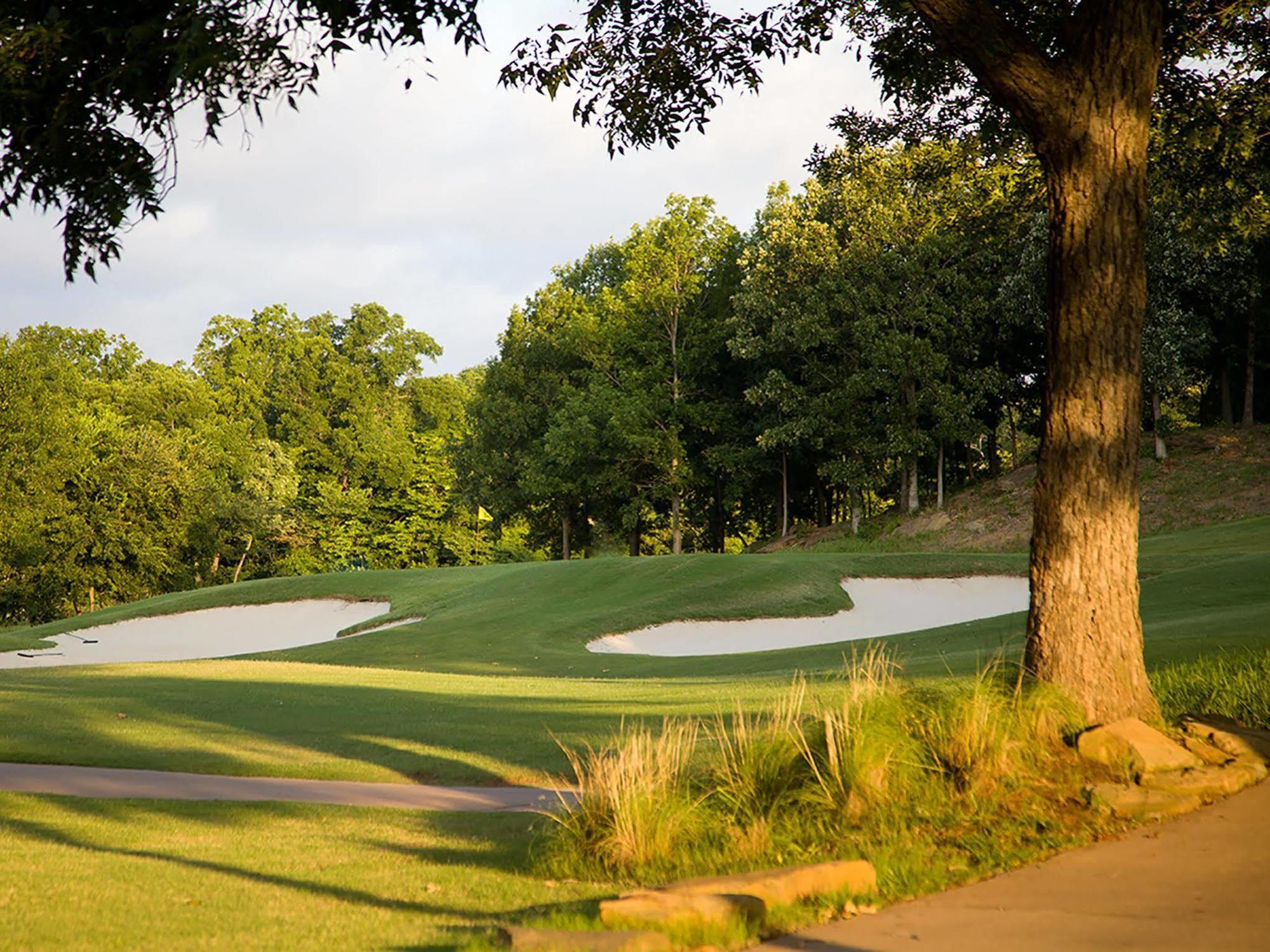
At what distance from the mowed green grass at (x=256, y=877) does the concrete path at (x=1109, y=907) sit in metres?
1.45

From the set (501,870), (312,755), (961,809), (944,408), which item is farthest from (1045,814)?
(944,408)

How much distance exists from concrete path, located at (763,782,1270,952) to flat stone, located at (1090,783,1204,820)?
0.93 feet

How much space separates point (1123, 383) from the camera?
7578 millimetres

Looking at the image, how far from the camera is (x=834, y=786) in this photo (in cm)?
624

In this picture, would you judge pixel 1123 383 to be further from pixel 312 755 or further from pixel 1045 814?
pixel 312 755

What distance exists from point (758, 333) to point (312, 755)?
1239 inches

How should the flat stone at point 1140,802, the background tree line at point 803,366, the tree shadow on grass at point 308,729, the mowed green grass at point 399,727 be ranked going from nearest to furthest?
the mowed green grass at point 399,727 < the flat stone at point 1140,802 < the tree shadow on grass at point 308,729 < the background tree line at point 803,366

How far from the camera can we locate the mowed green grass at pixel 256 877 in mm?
4586

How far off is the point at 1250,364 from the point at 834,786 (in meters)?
32.1

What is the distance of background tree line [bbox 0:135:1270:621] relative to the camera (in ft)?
117

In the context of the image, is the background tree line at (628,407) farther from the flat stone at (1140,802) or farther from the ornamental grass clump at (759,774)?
the ornamental grass clump at (759,774)

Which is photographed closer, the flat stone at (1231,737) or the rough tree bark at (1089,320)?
the flat stone at (1231,737)

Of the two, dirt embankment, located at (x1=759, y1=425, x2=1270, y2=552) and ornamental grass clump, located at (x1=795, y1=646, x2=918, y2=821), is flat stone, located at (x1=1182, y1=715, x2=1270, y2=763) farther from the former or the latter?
dirt embankment, located at (x1=759, y1=425, x2=1270, y2=552)

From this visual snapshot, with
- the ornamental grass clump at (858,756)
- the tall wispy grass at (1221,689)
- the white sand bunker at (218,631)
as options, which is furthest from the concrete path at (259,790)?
the white sand bunker at (218,631)
